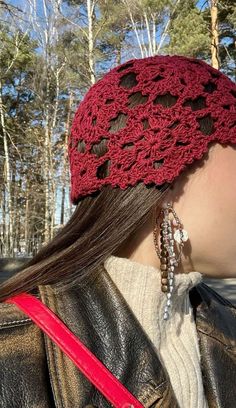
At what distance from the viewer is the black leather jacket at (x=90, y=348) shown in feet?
3.01

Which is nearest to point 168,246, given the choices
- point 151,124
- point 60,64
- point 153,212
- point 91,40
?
point 153,212

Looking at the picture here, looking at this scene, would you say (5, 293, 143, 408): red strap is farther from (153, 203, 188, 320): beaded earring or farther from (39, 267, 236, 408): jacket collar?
(153, 203, 188, 320): beaded earring

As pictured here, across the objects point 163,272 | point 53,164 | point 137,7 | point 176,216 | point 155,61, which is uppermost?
point 137,7

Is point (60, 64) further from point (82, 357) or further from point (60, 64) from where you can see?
point (82, 357)

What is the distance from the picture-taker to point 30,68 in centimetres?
2241

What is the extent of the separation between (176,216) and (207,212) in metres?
0.07

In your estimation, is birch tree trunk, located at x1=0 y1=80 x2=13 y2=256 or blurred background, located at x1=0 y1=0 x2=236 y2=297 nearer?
blurred background, located at x1=0 y1=0 x2=236 y2=297

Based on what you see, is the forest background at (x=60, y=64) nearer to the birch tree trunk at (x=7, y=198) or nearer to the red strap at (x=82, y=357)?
the birch tree trunk at (x=7, y=198)

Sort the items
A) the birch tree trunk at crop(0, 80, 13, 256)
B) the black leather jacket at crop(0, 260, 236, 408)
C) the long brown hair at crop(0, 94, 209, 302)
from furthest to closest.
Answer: the birch tree trunk at crop(0, 80, 13, 256) < the long brown hair at crop(0, 94, 209, 302) < the black leather jacket at crop(0, 260, 236, 408)

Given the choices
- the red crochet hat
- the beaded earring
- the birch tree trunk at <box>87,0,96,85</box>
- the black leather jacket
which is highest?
the birch tree trunk at <box>87,0,96,85</box>

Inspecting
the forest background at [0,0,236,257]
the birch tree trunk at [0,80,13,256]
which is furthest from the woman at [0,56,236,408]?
the birch tree trunk at [0,80,13,256]

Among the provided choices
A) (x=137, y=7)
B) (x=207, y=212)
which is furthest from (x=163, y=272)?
(x=137, y=7)

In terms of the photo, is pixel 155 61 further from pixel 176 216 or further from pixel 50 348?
pixel 50 348

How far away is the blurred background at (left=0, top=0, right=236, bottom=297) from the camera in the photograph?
16.4 m
